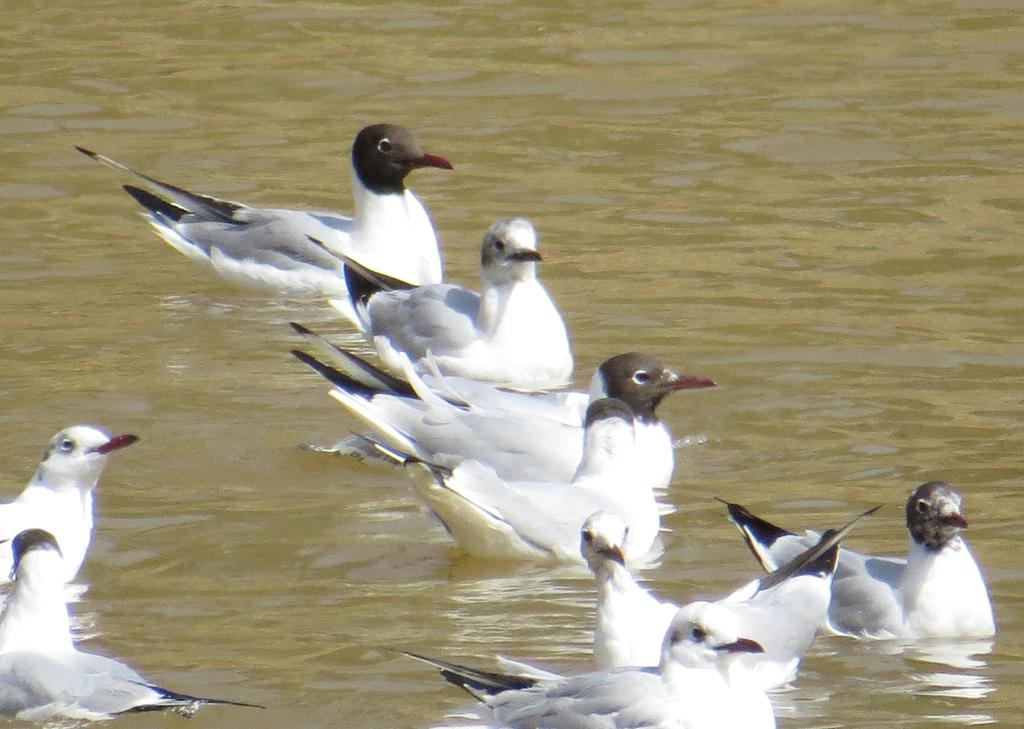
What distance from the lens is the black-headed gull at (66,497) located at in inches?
355

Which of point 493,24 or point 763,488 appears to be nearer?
point 763,488

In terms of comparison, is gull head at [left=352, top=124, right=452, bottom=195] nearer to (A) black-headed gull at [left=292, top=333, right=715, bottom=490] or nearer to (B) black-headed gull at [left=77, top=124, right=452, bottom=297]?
(B) black-headed gull at [left=77, top=124, right=452, bottom=297]

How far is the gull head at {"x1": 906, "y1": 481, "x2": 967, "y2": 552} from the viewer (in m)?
8.43

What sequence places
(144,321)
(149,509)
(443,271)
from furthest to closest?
(443,271) → (144,321) → (149,509)

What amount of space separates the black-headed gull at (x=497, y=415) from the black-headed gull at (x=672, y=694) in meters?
2.57

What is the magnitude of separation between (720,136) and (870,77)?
177 cm

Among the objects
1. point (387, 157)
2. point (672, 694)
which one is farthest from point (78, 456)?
point (387, 157)

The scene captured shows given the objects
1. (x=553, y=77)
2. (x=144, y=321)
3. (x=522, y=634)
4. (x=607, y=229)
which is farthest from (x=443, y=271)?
(x=522, y=634)

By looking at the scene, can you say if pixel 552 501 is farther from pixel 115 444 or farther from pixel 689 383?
pixel 115 444

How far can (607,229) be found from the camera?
14.2 meters

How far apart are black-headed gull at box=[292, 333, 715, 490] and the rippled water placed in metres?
Answer: 0.29

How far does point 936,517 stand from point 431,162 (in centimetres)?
576

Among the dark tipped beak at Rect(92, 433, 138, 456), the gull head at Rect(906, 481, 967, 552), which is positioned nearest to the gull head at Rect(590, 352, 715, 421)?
the gull head at Rect(906, 481, 967, 552)

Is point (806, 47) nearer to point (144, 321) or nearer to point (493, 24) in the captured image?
point (493, 24)
